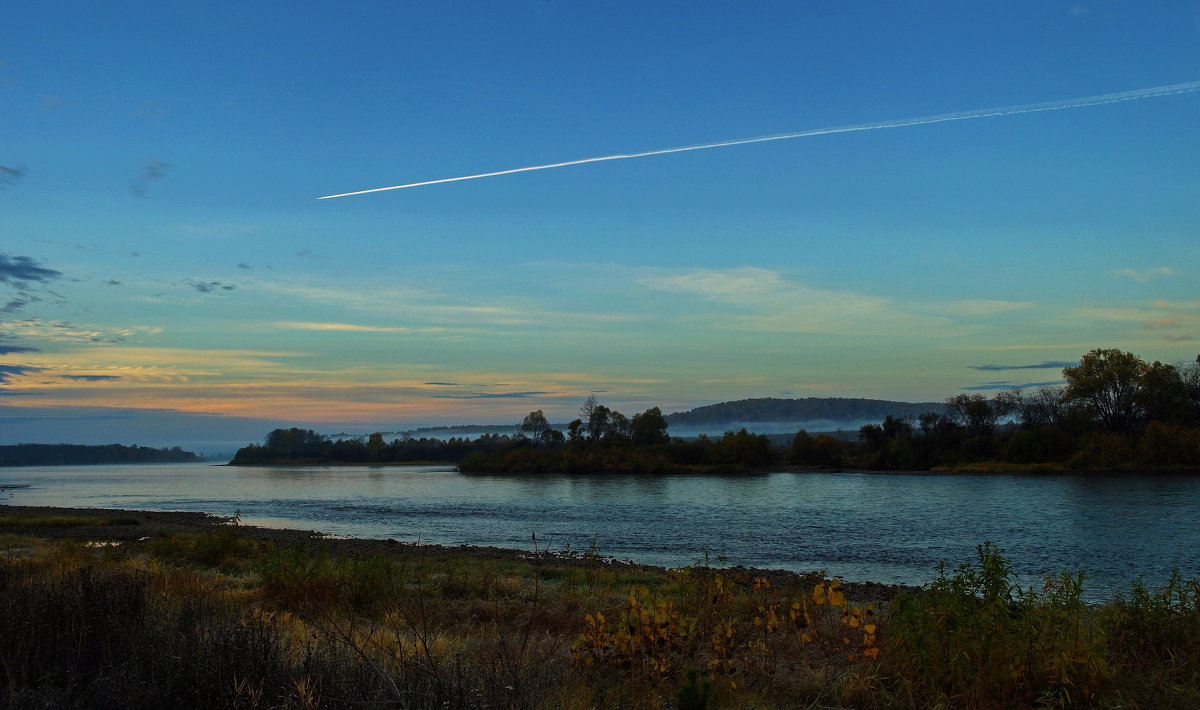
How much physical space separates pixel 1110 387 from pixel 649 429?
6709cm

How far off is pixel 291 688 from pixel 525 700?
5.45 feet

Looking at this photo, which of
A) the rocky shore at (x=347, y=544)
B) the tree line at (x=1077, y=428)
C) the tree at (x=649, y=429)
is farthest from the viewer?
the tree at (x=649, y=429)

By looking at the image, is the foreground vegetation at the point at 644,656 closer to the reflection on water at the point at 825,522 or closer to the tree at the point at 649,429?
the reflection on water at the point at 825,522

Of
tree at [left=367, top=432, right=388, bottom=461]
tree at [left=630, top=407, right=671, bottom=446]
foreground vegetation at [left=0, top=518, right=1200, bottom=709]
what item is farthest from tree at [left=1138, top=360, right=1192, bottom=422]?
tree at [left=367, top=432, right=388, bottom=461]

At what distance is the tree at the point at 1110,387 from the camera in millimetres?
89625

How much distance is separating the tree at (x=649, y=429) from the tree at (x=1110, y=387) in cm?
6105

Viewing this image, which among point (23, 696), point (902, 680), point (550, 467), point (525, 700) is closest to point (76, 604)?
point (23, 696)

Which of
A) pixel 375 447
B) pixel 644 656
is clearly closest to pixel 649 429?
pixel 375 447

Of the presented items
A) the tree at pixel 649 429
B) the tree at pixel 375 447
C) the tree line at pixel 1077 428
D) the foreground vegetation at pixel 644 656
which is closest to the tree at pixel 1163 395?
the tree line at pixel 1077 428

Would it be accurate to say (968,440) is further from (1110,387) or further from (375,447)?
(375,447)

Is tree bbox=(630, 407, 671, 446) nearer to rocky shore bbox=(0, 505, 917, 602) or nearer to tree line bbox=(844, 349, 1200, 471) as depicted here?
tree line bbox=(844, 349, 1200, 471)

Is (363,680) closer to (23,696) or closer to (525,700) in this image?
(525,700)

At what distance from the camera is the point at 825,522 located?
38250mm

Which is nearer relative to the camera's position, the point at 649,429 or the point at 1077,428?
the point at 1077,428
